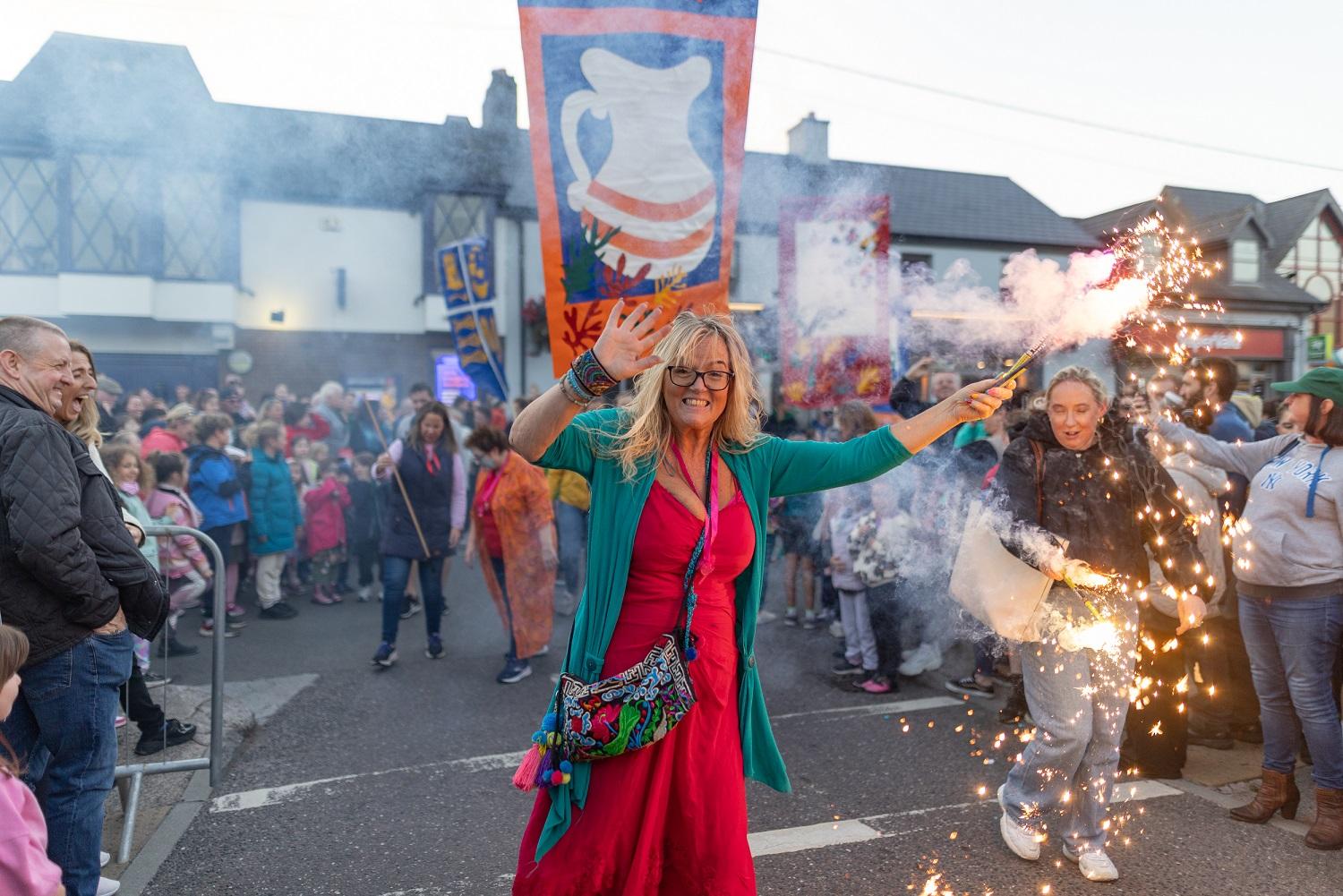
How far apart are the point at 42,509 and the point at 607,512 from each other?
5.28 feet

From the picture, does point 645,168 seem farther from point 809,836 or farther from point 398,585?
point 398,585

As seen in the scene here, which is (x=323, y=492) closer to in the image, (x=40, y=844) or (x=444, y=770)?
(x=444, y=770)

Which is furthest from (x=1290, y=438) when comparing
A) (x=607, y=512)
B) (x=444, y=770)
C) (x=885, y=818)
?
(x=444, y=770)

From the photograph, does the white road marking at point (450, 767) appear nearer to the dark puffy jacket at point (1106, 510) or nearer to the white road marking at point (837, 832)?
the white road marking at point (837, 832)

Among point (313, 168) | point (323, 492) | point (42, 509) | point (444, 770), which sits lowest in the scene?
point (444, 770)

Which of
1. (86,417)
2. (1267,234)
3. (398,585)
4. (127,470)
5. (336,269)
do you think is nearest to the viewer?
(86,417)

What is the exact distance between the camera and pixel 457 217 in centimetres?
2005

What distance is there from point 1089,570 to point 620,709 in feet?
6.46

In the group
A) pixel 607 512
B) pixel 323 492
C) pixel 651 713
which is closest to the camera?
pixel 651 713

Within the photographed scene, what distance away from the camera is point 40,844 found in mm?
2078

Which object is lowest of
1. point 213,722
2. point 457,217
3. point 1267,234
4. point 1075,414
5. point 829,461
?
point 213,722

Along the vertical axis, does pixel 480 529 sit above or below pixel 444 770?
above

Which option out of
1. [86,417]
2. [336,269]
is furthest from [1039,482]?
[336,269]

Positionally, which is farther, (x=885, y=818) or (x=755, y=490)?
(x=885, y=818)
